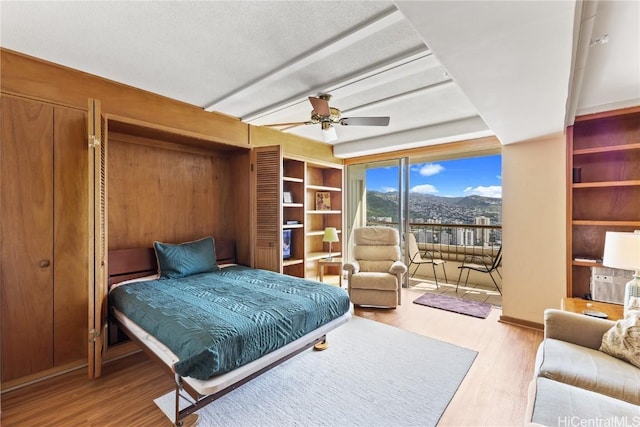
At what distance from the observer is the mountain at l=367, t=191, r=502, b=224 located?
5.38 metres

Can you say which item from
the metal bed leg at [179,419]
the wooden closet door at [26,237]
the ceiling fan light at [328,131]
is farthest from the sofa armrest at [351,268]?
the wooden closet door at [26,237]

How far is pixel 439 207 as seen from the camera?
639 cm

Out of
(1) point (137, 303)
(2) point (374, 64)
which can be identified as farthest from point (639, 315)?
(1) point (137, 303)

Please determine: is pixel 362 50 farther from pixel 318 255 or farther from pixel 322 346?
pixel 318 255

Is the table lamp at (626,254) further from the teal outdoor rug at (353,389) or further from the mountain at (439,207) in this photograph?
the mountain at (439,207)

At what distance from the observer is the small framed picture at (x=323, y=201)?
529 cm

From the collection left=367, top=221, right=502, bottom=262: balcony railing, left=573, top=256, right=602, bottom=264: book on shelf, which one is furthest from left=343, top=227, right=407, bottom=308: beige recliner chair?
left=573, top=256, right=602, bottom=264: book on shelf

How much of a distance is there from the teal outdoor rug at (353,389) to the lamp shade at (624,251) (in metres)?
1.37

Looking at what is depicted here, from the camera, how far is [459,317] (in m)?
3.68

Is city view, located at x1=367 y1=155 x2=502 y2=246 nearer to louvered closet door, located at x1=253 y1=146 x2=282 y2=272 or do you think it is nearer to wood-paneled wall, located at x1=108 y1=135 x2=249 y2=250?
louvered closet door, located at x1=253 y1=146 x2=282 y2=272

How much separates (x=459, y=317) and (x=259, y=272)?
2608mm

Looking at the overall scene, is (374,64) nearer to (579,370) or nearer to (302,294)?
(302,294)

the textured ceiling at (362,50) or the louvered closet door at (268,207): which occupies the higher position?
the textured ceiling at (362,50)

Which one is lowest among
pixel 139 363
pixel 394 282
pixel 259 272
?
pixel 139 363
